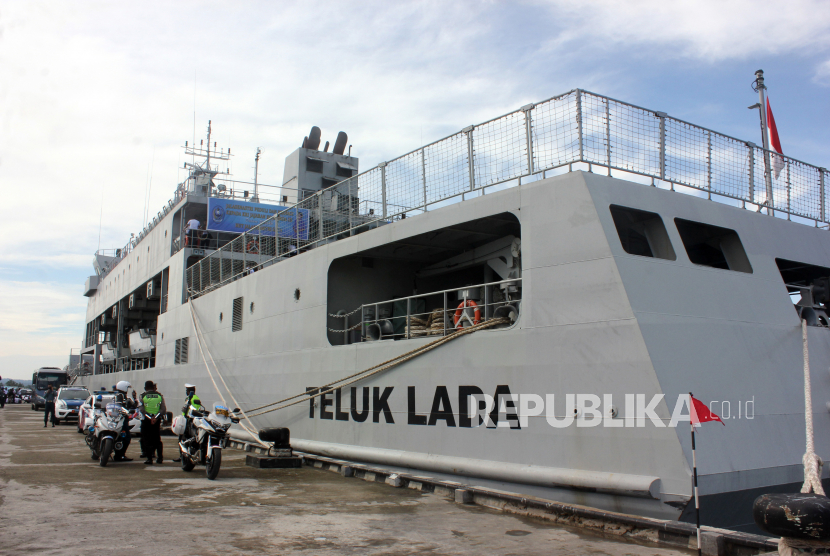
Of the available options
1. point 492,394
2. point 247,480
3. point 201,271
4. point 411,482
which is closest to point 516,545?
point 492,394

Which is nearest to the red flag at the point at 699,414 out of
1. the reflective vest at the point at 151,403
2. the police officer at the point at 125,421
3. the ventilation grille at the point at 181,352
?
the reflective vest at the point at 151,403

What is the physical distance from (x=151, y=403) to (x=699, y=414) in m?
8.86

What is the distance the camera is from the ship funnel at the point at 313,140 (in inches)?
822

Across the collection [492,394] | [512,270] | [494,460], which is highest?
[512,270]

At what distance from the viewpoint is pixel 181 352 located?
18406 millimetres

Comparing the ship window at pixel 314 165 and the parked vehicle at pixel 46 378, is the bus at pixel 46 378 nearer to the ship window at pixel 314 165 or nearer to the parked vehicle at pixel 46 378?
the parked vehicle at pixel 46 378

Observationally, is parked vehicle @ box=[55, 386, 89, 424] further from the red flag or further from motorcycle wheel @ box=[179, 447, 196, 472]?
the red flag

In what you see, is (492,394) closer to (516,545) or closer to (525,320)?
(525,320)

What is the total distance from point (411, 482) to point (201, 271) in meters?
11.5

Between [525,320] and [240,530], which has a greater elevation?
[525,320]

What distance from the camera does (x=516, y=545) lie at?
543 centimetres

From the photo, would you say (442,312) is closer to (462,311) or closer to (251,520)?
(462,311)

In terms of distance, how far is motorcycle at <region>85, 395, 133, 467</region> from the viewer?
33.9ft

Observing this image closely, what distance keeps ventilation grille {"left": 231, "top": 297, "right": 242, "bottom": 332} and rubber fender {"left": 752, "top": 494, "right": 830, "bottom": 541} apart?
12399mm
